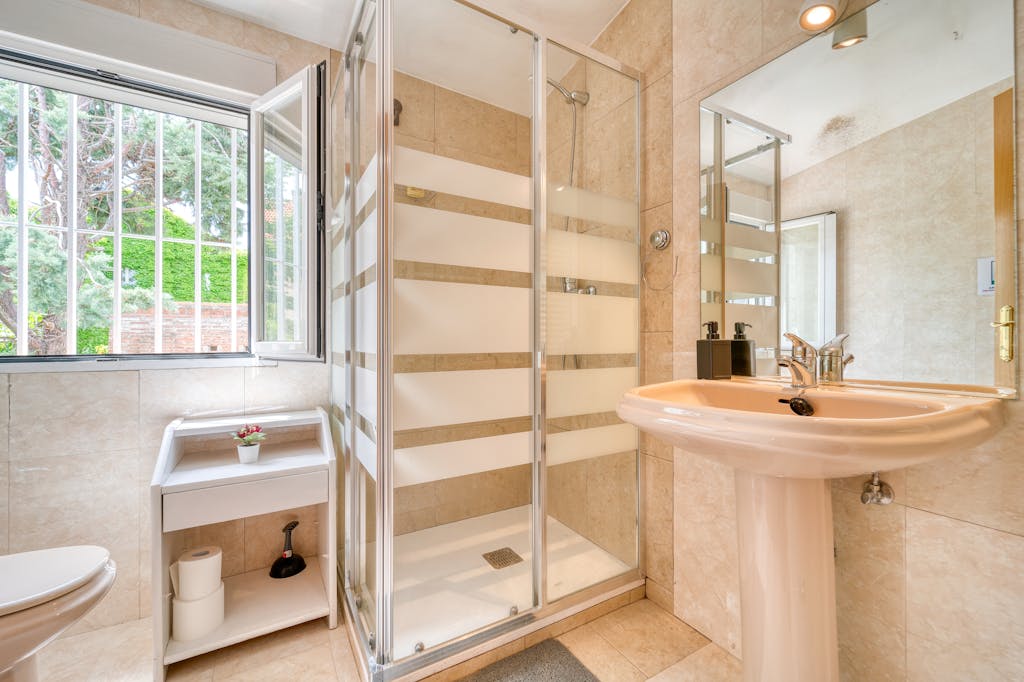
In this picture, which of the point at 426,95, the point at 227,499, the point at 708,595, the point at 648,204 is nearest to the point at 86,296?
the point at 227,499

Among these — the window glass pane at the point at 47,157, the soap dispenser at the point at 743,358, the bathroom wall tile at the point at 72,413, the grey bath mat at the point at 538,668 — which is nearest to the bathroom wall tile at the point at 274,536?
the bathroom wall tile at the point at 72,413

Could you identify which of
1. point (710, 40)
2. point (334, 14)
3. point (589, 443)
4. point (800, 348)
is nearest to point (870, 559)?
point (800, 348)

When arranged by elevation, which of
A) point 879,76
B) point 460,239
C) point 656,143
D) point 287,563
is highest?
point 656,143

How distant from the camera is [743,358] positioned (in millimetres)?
1300

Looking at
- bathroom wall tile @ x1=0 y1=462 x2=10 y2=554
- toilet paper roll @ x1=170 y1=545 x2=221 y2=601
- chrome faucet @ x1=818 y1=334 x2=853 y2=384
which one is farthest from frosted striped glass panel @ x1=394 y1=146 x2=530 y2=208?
bathroom wall tile @ x1=0 y1=462 x2=10 y2=554

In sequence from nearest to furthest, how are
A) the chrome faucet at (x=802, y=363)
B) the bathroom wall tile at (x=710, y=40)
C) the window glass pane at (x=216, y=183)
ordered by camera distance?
the chrome faucet at (x=802, y=363), the bathroom wall tile at (x=710, y=40), the window glass pane at (x=216, y=183)

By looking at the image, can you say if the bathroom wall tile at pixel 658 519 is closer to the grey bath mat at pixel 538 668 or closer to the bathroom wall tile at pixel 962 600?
the grey bath mat at pixel 538 668

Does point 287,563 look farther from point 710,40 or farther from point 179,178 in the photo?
point 710,40

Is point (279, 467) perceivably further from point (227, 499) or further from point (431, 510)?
point (431, 510)

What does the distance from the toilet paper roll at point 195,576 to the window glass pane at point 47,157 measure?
4.77ft

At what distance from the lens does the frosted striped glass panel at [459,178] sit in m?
1.19

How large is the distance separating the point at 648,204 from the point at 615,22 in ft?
2.93

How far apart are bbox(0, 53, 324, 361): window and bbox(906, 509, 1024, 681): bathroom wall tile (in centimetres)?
192

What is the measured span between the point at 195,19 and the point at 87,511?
1.99 meters
